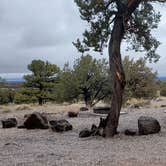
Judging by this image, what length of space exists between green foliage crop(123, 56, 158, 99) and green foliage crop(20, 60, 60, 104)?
32.8 feet

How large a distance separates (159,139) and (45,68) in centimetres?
3725

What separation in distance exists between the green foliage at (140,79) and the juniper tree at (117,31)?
1021 inches

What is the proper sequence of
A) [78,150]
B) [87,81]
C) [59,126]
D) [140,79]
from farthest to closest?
1. [140,79]
2. [87,81]
3. [59,126]
4. [78,150]

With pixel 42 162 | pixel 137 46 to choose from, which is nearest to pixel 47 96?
pixel 137 46

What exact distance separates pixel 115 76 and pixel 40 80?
35.6m

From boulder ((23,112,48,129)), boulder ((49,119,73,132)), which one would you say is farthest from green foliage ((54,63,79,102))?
boulder ((49,119,73,132))

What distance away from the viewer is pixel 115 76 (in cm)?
1620

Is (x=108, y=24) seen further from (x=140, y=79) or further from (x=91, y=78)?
(x=140, y=79)

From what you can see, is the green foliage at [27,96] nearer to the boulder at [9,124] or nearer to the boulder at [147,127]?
the boulder at [9,124]

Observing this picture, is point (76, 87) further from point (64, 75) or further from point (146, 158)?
point (146, 158)

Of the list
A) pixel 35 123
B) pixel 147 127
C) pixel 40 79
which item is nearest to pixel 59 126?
pixel 35 123

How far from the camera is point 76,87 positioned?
126ft

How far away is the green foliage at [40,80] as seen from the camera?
50906mm

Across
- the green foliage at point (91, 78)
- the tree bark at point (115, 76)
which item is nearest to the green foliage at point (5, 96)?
the green foliage at point (91, 78)
